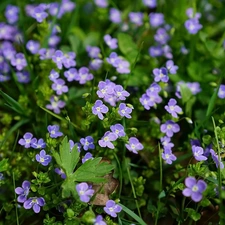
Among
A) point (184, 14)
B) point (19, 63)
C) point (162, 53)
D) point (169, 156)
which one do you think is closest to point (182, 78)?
point (162, 53)

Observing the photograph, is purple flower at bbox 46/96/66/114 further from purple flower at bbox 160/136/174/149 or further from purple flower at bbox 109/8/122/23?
purple flower at bbox 109/8/122/23

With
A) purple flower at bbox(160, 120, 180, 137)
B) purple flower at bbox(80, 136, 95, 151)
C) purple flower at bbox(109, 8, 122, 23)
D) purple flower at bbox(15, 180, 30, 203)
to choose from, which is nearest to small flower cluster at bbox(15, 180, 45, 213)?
purple flower at bbox(15, 180, 30, 203)

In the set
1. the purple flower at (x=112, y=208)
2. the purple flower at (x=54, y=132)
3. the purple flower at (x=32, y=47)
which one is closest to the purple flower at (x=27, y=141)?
the purple flower at (x=54, y=132)

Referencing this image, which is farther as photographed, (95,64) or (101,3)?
(101,3)

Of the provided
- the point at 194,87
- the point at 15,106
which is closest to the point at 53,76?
the point at 15,106

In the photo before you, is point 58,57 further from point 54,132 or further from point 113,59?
point 54,132

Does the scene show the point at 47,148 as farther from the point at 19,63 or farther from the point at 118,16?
the point at 118,16
